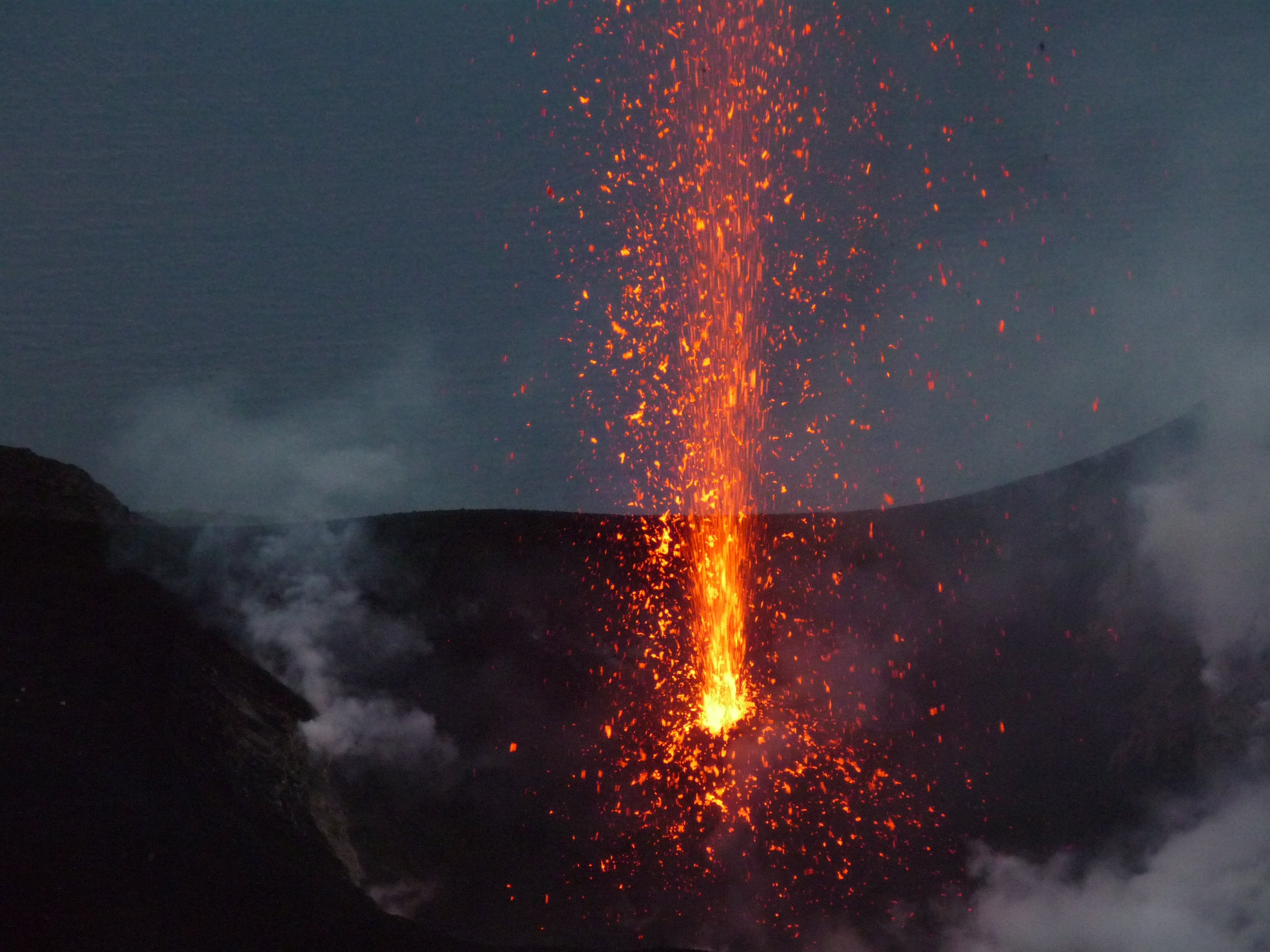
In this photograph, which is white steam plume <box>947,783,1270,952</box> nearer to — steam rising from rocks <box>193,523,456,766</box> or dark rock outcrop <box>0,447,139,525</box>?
steam rising from rocks <box>193,523,456,766</box>

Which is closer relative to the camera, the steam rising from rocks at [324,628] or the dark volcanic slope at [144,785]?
the dark volcanic slope at [144,785]

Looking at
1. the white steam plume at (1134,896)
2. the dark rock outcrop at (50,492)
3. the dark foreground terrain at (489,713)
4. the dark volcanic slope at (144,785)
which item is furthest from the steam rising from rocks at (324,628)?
the white steam plume at (1134,896)

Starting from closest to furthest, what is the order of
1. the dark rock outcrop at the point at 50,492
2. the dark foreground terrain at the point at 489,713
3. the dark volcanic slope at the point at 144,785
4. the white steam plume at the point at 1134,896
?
the dark volcanic slope at the point at 144,785 < the dark foreground terrain at the point at 489,713 < the white steam plume at the point at 1134,896 < the dark rock outcrop at the point at 50,492

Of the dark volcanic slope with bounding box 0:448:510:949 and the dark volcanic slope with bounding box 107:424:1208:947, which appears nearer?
the dark volcanic slope with bounding box 0:448:510:949

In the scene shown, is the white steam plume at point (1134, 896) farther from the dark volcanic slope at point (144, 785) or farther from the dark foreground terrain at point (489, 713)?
the dark volcanic slope at point (144, 785)

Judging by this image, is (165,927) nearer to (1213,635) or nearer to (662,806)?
(662,806)

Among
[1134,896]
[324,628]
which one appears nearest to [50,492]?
[324,628]

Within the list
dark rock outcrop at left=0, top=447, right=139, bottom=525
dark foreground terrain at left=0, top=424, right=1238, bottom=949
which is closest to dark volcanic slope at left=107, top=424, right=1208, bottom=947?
dark foreground terrain at left=0, top=424, right=1238, bottom=949

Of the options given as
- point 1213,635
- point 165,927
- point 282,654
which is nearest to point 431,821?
point 282,654

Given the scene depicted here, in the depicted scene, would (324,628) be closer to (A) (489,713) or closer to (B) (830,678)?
(A) (489,713)


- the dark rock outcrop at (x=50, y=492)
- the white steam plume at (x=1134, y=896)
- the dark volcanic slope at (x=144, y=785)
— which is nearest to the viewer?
the dark volcanic slope at (x=144, y=785)
